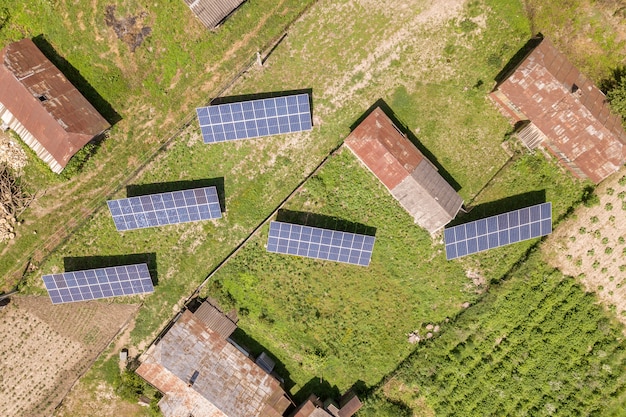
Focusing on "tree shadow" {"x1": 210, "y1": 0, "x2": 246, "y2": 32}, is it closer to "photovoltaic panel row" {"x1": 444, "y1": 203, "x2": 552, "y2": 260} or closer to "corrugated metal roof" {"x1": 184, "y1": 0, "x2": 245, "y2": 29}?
"corrugated metal roof" {"x1": 184, "y1": 0, "x2": 245, "y2": 29}

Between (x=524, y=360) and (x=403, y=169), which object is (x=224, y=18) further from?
(x=524, y=360)

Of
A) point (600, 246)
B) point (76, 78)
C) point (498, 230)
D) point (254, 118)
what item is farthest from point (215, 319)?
point (600, 246)

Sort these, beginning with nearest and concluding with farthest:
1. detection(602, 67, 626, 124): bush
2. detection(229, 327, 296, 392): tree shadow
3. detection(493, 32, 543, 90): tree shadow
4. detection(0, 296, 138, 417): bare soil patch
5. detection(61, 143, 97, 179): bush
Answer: detection(602, 67, 626, 124): bush
detection(61, 143, 97, 179): bush
detection(493, 32, 543, 90): tree shadow
detection(0, 296, 138, 417): bare soil patch
detection(229, 327, 296, 392): tree shadow

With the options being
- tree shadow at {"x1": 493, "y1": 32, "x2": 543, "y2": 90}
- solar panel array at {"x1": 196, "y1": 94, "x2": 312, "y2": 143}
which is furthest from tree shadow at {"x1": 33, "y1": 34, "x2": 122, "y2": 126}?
tree shadow at {"x1": 493, "y1": 32, "x2": 543, "y2": 90}

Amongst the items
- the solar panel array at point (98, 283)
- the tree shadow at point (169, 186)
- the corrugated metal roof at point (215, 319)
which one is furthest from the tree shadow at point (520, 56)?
the solar panel array at point (98, 283)

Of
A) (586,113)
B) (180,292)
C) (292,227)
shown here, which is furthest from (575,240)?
(180,292)

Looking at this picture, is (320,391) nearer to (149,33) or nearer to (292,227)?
(292,227)
